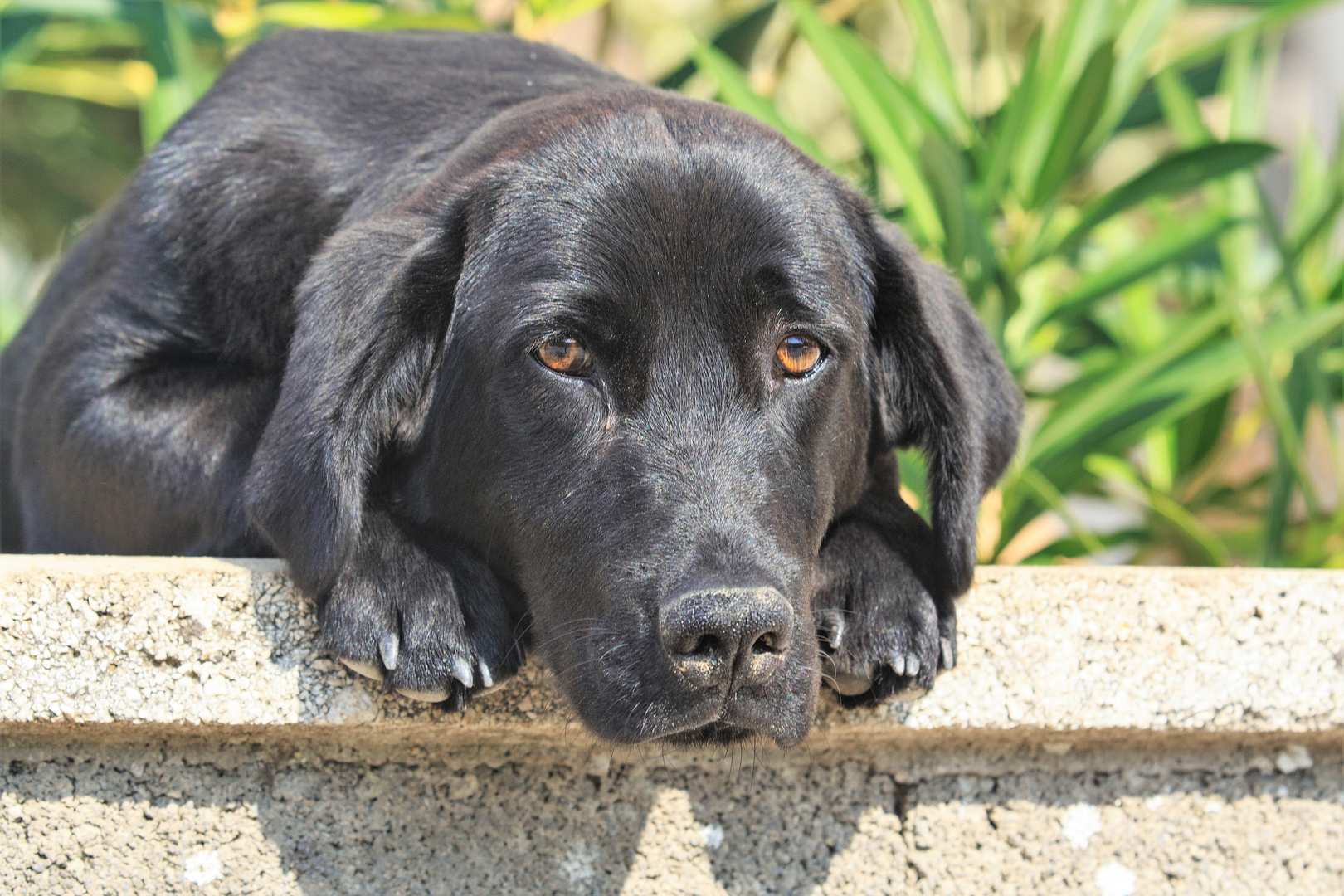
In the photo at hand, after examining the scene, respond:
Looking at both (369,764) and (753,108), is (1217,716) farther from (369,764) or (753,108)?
(753,108)

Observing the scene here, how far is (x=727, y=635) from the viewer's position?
1.79 m

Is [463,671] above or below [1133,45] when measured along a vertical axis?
below

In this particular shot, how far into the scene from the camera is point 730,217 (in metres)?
2.18

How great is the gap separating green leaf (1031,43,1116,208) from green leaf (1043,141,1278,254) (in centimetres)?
14

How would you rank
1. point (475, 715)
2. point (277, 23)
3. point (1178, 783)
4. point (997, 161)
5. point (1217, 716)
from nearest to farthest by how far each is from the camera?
point (475, 715)
point (1217, 716)
point (1178, 783)
point (997, 161)
point (277, 23)

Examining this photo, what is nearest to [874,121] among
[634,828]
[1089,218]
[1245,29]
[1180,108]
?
[1089,218]

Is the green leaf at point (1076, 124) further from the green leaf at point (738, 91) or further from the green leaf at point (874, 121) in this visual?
the green leaf at point (738, 91)

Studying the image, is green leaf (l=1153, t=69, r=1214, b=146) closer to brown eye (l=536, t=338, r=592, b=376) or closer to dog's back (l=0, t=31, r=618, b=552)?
dog's back (l=0, t=31, r=618, b=552)

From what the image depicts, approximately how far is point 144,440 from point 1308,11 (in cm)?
401

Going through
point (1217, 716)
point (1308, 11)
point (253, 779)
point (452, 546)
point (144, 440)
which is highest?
point (1308, 11)

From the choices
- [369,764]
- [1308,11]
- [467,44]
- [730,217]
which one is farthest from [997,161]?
[369,764]

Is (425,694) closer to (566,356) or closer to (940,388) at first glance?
(566,356)

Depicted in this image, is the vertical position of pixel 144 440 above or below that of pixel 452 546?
below

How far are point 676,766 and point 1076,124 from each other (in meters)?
2.51
